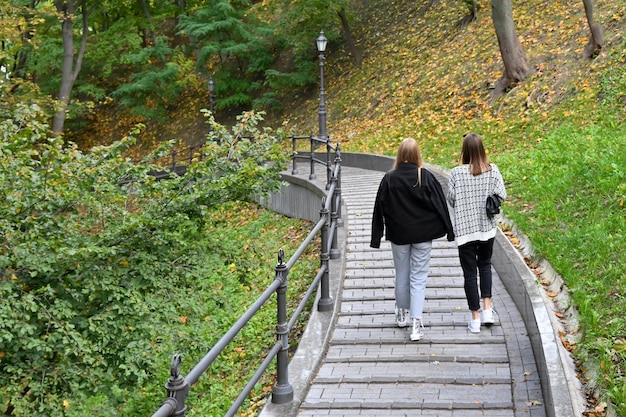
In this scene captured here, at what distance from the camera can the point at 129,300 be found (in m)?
6.41

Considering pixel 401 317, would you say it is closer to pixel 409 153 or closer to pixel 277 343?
pixel 409 153

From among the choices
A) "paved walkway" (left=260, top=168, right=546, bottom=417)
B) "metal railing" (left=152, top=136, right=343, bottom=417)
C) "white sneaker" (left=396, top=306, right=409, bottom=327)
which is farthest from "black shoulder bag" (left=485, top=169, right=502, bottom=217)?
"metal railing" (left=152, top=136, right=343, bottom=417)

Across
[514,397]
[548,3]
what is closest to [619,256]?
[514,397]

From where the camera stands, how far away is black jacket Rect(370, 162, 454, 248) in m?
6.47

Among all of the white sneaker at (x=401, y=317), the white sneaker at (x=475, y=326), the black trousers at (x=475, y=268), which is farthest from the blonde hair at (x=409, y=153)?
the white sneaker at (x=475, y=326)

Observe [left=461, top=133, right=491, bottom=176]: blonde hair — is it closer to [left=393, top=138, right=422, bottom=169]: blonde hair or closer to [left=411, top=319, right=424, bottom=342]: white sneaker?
[left=393, top=138, right=422, bottom=169]: blonde hair

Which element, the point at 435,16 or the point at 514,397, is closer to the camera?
the point at 514,397

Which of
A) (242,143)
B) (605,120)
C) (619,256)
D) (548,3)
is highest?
(548,3)

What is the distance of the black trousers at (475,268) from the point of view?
6484 millimetres

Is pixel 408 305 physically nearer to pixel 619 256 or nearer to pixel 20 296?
pixel 619 256

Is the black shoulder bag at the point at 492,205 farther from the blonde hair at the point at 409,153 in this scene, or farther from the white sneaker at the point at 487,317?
the white sneaker at the point at 487,317

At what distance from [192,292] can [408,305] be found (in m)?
2.32

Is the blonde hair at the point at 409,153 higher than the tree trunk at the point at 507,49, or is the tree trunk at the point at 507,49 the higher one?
the tree trunk at the point at 507,49

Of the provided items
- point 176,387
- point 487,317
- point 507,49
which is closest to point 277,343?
point 176,387
